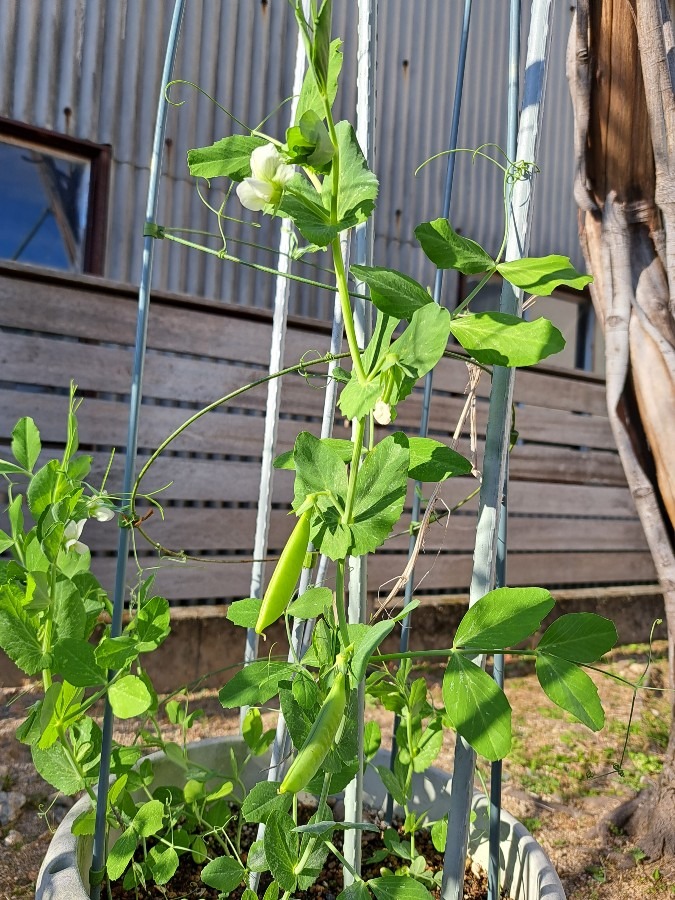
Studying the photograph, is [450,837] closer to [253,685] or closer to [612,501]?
[253,685]

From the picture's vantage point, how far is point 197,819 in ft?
3.56

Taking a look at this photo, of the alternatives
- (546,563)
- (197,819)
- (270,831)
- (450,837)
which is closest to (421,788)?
(197,819)

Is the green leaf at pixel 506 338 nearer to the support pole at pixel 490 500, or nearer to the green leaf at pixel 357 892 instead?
the support pole at pixel 490 500

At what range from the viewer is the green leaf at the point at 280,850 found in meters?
0.67

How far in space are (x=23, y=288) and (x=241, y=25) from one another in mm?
2101

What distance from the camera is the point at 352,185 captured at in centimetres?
63

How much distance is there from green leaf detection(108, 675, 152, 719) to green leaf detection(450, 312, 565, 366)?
52 centimetres

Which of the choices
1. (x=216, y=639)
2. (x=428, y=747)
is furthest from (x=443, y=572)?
(x=428, y=747)

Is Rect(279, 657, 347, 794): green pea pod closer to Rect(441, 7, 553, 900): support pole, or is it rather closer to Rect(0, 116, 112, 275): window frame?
Rect(441, 7, 553, 900): support pole

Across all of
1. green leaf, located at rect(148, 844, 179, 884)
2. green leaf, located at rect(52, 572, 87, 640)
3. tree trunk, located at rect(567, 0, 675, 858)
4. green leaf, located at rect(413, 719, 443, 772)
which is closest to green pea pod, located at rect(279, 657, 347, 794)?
green leaf, located at rect(52, 572, 87, 640)

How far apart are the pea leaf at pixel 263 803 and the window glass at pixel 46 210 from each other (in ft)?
10.4

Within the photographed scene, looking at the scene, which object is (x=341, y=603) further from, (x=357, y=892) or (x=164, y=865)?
(x=164, y=865)

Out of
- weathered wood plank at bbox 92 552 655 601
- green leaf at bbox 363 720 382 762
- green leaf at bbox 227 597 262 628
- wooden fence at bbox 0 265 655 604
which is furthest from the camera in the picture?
weathered wood plank at bbox 92 552 655 601

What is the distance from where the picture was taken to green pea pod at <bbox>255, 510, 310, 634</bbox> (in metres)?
0.59
